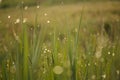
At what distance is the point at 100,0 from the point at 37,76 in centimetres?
2401

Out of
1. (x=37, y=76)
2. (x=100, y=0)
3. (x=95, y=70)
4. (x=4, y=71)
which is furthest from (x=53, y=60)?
(x=100, y=0)

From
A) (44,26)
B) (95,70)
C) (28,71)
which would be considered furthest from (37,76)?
(95,70)

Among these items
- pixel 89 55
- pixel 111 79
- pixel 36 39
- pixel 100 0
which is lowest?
pixel 100 0

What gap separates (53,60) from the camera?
1827mm

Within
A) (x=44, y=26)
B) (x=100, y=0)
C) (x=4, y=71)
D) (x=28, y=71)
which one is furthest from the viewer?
(x=100, y=0)

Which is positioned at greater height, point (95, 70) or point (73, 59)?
point (73, 59)

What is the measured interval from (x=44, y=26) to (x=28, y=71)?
1.33 ft

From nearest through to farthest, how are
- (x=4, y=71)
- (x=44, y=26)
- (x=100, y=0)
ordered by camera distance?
(x=4, y=71) → (x=44, y=26) → (x=100, y=0)

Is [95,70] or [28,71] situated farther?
[95,70]

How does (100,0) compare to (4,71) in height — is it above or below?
below

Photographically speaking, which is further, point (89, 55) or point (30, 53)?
point (89, 55)

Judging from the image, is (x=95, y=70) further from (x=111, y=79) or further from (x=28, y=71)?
(x=28, y=71)

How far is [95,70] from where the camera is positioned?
7.06ft

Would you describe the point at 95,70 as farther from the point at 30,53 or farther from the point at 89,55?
the point at 30,53
